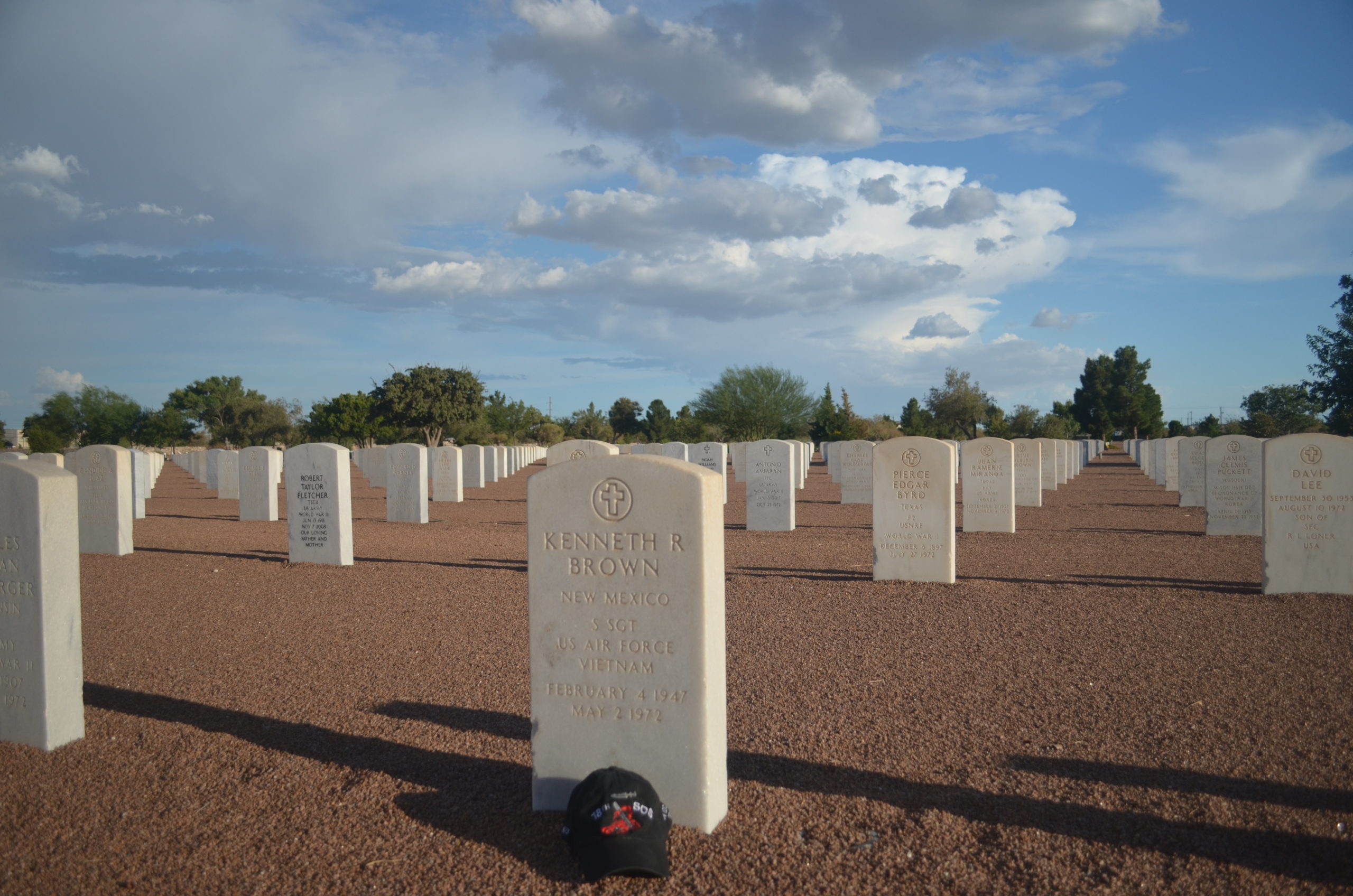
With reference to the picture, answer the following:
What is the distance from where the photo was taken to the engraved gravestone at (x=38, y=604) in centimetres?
442

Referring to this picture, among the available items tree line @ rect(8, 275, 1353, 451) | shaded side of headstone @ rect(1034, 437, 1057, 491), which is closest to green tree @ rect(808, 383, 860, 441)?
tree line @ rect(8, 275, 1353, 451)

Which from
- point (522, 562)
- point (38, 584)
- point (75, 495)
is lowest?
point (522, 562)

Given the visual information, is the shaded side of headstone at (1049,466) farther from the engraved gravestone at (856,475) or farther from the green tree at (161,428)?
the green tree at (161,428)

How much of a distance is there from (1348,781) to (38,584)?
272 inches

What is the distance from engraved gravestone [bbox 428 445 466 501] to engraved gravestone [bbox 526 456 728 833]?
749 inches

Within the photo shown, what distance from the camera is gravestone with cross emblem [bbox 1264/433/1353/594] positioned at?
8.43m

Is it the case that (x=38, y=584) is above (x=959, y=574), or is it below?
above

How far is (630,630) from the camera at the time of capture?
369 cm

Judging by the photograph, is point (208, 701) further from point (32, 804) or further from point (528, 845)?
point (528, 845)

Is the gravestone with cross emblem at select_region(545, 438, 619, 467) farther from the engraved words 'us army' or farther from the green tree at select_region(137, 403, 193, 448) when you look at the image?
the green tree at select_region(137, 403, 193, 448)

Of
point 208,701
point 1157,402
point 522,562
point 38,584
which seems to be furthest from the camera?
point 1157,402

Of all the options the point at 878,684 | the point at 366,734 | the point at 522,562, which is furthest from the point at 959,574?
the point at 366,734

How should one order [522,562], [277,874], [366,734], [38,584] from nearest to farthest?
1. [277,874]
2. [38,584]
3. [366,734]
4. [522,562]

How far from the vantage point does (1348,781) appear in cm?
402
